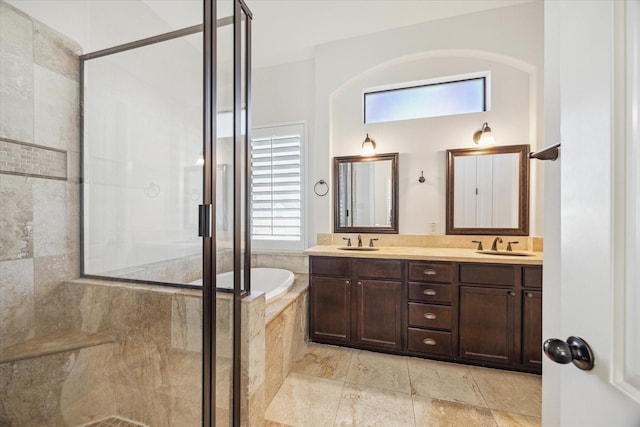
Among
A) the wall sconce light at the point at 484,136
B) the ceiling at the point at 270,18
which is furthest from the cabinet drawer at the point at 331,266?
the ceiling at the point at 270,18

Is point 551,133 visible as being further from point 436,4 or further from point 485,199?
point 436,4

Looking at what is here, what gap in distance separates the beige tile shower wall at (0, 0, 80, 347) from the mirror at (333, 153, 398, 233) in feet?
7.18

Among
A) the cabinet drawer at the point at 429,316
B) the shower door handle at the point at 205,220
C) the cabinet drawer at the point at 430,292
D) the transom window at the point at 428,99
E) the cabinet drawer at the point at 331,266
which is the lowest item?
the cabinet drawer at the point at 429,316

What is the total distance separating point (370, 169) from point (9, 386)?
2.93m

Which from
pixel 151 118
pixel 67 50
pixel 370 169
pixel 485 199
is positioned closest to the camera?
pixel 67 50

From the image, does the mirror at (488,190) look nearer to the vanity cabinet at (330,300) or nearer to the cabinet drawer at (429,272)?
the cabinet drawer at (429,272)

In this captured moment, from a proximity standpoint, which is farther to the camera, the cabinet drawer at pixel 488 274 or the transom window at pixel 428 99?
the transom window at pixel 428 99

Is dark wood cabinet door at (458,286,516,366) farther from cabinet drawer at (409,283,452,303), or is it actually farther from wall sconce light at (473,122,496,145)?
wall sconce light at (473,122,496,145)

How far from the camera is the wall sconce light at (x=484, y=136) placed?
249 cm

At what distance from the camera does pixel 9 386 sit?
4.03 ft

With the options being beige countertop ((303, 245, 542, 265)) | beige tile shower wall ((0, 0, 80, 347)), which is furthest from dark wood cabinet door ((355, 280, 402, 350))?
beige tile shower wall ((0, 0, 80, 347))

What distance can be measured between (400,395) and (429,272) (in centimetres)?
94

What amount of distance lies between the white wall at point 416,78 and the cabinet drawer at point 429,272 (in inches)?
22.9

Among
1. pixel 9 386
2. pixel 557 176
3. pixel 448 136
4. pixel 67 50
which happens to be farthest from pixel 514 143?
pixel 9 386
